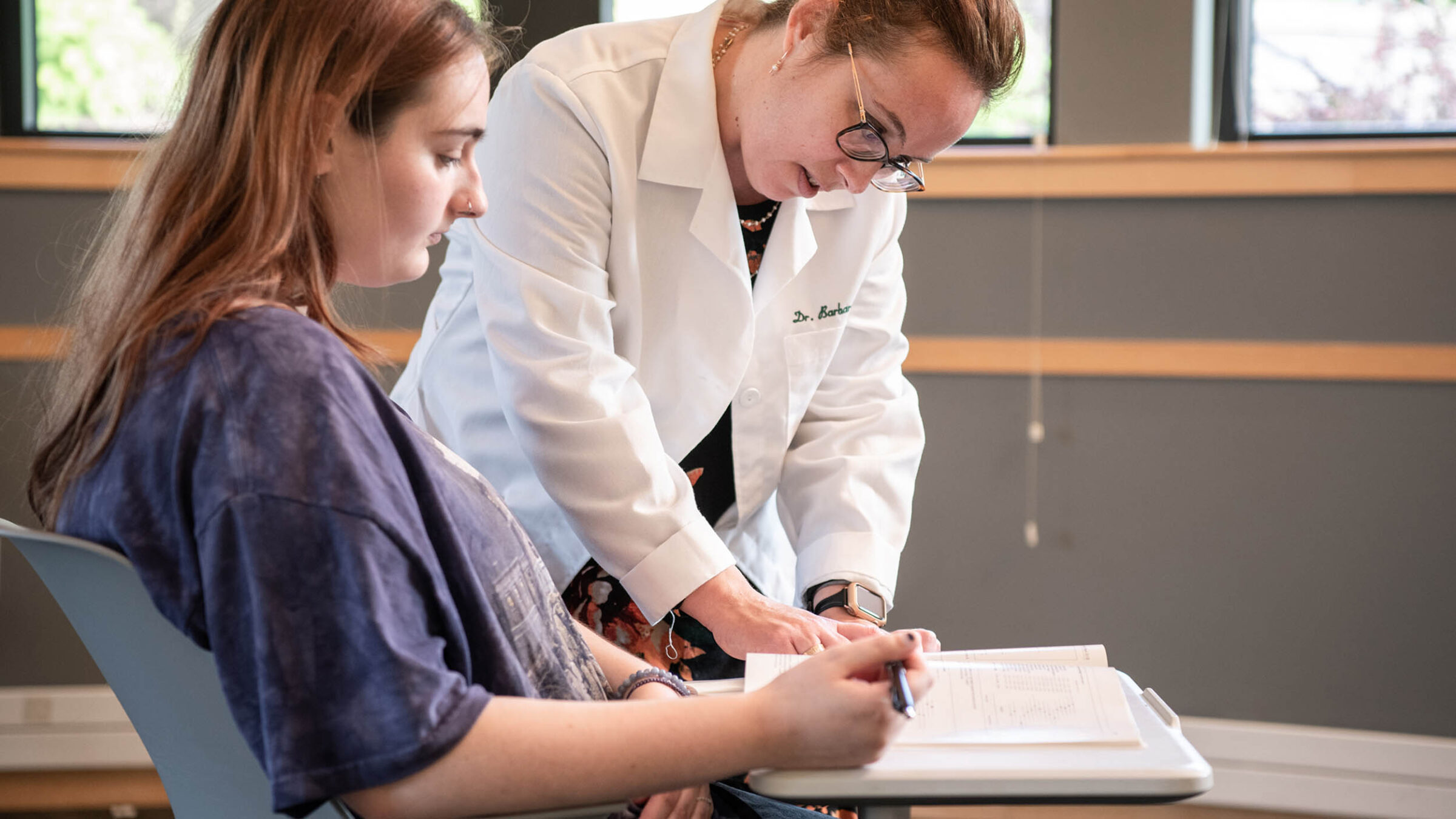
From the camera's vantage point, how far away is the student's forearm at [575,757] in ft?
2.39

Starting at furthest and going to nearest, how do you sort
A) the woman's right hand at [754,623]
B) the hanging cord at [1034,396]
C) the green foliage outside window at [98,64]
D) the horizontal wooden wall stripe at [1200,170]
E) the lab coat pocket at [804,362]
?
the green foliage outside window at [98,64], the hanging cord at [1034,396], the horizontal wooden wall stripe at [1200,170], the lab coat pocket at [804,362], the woman's right hand at [754,623]

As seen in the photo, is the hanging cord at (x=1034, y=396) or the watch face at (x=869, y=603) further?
the hanging cord at (x=1034, y=396)

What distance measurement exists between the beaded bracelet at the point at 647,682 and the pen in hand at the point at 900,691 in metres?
0.29

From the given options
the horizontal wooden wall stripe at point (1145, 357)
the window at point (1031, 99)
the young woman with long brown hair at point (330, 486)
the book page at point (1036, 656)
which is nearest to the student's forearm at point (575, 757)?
the young woman with long brown hair at point (330, 486)

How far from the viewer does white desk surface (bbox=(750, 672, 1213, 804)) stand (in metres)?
0.77

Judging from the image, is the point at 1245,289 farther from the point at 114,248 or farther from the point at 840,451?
the point at 114,248

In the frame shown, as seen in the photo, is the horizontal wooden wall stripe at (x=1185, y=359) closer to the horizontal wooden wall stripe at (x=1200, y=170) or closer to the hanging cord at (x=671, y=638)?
the horizontal wooden wall stripe at (x=1200, y=170)

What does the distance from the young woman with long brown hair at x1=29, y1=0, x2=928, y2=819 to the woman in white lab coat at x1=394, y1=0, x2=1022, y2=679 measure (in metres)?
0.29

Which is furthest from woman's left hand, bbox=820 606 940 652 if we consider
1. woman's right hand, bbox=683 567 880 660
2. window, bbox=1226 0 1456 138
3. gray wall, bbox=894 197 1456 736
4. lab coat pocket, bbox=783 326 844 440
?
window, bbox=1226 0 1456 138

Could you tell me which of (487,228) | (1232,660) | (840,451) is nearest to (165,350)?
(487,228)

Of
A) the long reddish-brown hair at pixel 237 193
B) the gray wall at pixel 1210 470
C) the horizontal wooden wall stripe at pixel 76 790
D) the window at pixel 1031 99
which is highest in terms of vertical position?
the window at pixel 1031 99

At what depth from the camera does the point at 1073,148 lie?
7.79 feet

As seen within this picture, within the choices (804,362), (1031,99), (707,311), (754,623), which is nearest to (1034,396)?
(1031,99)

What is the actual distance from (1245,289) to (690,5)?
1.34 m
